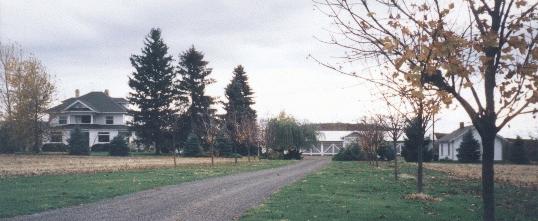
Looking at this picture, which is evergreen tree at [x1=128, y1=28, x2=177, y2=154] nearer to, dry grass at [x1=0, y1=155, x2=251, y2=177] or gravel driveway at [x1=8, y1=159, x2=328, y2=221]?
dry grass at [x1=0, y1=155, x2=251, y2=177]

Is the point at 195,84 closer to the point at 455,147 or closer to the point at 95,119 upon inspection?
the point at 95,119

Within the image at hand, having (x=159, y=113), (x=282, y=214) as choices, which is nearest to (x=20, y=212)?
(x=282, y=214)

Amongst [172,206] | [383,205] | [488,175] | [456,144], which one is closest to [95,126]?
[456,144]

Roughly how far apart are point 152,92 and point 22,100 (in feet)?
52.8

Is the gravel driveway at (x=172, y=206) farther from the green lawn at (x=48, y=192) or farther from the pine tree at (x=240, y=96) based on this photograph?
the pine tree at (x=240, y=96)

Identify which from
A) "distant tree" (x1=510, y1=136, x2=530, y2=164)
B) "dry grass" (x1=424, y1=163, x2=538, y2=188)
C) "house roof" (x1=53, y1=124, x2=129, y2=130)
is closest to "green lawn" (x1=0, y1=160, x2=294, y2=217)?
"dry grass" (x1=424, y1=163, x2=538, y2=188)

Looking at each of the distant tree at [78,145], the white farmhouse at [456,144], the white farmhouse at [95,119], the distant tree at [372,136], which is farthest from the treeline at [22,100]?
the white farmhouse at [456,144]

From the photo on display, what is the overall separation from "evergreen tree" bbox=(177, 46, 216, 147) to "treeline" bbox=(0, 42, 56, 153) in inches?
766

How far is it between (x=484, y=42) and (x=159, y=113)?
58333mm

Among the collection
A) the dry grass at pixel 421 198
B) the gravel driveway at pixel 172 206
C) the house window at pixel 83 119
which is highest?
the house window at pixel 83 119

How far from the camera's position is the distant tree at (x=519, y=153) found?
51312 mm

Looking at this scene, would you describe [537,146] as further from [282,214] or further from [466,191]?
[282,214]

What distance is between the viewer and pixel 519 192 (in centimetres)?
1645

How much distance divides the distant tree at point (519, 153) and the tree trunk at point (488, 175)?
5159cm
